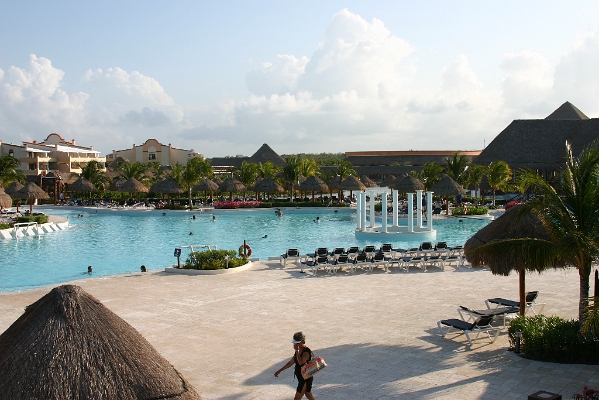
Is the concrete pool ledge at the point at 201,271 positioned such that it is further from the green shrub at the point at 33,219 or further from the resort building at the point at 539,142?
the resort building at the point at 539,142

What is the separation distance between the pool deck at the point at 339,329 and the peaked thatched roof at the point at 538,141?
112ft

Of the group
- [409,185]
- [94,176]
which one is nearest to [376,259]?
[409,185]

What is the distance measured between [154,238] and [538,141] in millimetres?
33983

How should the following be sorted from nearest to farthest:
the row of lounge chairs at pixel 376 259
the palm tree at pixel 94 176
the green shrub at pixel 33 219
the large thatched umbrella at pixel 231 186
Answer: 1. the row of lounge chairs at pixel 376 259
2. the green shrub at pixel 33 219
3. the large thatched umbrella at pixel 231 186
4. the palm tree at pixel 94 176

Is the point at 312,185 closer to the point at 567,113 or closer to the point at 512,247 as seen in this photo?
the point at 567,113

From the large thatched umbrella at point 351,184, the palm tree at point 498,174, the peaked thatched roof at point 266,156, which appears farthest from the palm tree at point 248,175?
the palm tree at point 498,174

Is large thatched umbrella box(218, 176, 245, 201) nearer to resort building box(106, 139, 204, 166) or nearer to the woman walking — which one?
resort building box(106, 139, 204, 166)

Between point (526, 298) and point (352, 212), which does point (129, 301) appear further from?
point (352, 212)

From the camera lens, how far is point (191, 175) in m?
44.2

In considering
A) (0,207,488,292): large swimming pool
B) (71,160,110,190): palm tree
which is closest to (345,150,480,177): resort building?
(0,207,488,292): large swimming pool

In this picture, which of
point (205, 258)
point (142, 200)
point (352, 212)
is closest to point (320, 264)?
point (205, 258)

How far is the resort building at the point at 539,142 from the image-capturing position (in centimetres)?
4603

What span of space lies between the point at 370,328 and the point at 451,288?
163 inches

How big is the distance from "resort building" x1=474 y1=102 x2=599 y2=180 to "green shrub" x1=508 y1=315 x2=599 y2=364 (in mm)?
39819
